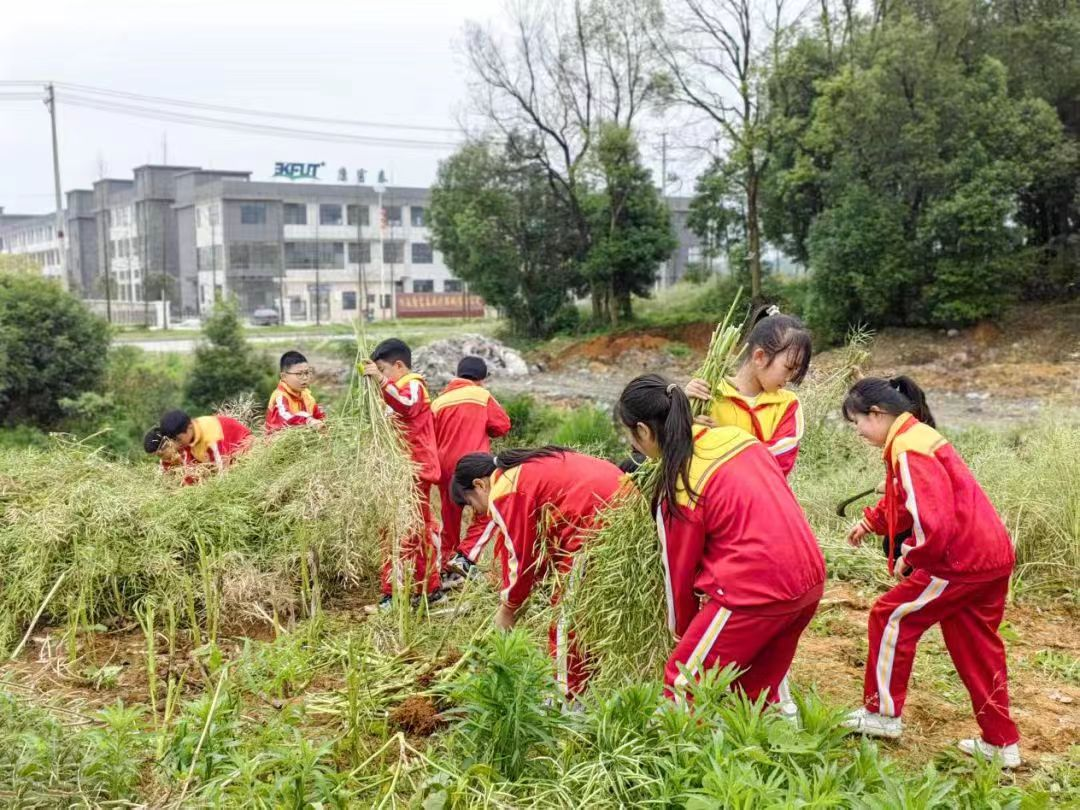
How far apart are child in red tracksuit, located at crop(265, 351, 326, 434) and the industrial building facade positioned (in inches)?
1616

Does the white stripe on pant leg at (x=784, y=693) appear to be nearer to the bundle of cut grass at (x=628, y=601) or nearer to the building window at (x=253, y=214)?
the bundle of cut grass at (x=628, y=601)

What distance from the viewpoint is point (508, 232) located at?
26.4 metres

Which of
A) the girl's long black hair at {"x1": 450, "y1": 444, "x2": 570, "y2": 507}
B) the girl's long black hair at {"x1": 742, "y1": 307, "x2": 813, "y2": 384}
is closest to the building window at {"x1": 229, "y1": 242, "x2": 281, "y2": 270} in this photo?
the girl's long black hair at {"x1": 450, "y1": 444, "x2": 570, "y2": 507}

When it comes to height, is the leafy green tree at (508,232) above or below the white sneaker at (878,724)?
above

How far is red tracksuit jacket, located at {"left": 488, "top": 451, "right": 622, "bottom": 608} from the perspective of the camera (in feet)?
11.9

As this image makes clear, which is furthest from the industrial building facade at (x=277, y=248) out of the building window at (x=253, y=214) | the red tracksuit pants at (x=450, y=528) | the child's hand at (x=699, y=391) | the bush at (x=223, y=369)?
the child's hand at (x=699, y=391)

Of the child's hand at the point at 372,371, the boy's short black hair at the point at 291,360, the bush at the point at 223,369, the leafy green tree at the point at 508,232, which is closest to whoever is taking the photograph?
the child's hand at the point at 372,371

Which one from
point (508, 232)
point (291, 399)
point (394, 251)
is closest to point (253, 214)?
point (394, 251)

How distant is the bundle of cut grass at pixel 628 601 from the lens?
11.0 feet

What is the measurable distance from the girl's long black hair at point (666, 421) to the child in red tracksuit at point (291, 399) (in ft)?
12.3

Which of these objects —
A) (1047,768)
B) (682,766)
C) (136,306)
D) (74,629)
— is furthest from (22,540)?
(136,306)

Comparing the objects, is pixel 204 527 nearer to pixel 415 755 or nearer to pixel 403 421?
pixel 403 421

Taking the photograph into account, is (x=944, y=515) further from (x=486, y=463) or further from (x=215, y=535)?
(x=215, y=535)

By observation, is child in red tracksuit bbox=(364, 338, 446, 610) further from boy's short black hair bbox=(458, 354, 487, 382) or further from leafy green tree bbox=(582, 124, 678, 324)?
leafy green tree bbox=(582, 124, 678, 324)
